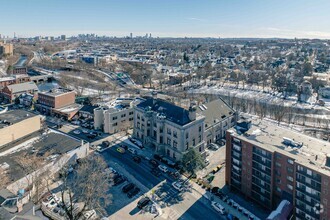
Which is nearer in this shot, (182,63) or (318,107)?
(318,107)

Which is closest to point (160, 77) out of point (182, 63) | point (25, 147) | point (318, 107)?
point (182, 63)

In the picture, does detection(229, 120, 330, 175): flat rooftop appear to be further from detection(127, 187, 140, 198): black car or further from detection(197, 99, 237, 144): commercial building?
detection(127, 187, 140, 198): black car

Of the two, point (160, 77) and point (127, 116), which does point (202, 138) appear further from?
point (160, 77)

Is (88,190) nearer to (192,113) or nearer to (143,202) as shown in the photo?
(143,202)

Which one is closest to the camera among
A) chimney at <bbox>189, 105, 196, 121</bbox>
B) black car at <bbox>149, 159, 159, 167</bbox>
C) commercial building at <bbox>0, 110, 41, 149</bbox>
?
black car at <bbox>149, 159, 159, 167</bbox>

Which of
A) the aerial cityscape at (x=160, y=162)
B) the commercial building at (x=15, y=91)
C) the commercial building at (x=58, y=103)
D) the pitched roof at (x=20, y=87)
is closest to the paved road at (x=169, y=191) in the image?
the aerial cityscape at (x=160, y=162)

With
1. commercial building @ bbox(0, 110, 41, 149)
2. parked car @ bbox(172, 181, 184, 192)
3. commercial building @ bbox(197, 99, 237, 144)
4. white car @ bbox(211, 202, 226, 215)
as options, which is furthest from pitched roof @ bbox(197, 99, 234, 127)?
commercial building @ bbox(0, 110, 41, 149)
